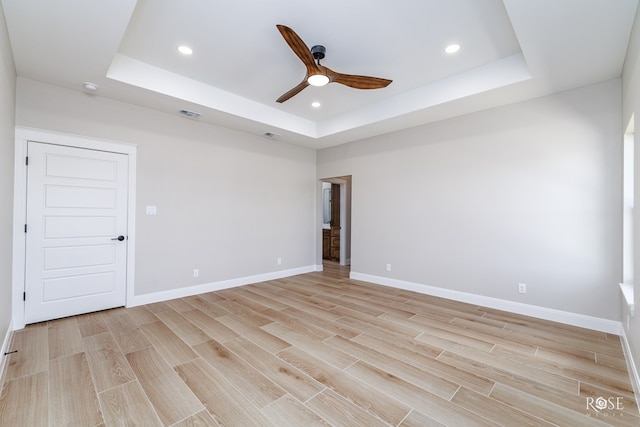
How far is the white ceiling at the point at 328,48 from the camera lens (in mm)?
2186

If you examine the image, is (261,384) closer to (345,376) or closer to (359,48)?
(345,376)

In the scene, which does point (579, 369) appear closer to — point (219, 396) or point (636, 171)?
point (636, 171)

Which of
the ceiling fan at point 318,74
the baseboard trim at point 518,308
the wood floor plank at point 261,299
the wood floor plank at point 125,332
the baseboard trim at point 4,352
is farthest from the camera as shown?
the wood floor plank at point 261,299

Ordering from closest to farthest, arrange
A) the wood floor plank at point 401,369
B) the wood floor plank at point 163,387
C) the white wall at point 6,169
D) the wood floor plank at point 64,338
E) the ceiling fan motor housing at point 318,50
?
the wood floor plank at point 163,387
the wood floor plank at point 401,369
the white wall at point 6,169
the wood floor plank at point 64,338
the ceiling fan motor housing at point 318,50

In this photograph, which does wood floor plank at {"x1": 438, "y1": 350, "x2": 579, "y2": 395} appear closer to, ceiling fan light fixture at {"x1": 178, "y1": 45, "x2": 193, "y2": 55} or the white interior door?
ceiling fan light fixture at {"x1": 178, "y1": 45, "x2": 193, "y2": 55}

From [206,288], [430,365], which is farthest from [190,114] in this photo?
[430,365]

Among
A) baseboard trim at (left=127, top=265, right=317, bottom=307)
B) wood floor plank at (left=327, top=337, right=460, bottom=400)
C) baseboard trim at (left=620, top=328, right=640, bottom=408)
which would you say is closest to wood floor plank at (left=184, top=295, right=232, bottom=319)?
baseboard trim at (left=127, top=265, right=317, bottom=307)

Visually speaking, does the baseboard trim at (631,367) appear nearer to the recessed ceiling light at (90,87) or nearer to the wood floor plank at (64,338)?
the wood floor plank at (64,338)

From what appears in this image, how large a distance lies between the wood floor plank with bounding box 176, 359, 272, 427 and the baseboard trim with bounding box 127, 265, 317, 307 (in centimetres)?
196

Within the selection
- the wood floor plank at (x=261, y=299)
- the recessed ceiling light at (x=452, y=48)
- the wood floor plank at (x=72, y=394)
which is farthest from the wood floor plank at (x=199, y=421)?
the recessed ceiling light at (x=452, y=48)

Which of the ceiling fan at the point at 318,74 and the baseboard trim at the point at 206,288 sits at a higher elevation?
the ceiling fan at the point at 318,74

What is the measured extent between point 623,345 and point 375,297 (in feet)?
8.40

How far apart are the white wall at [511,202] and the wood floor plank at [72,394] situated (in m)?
4.05

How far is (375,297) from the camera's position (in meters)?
4.25
